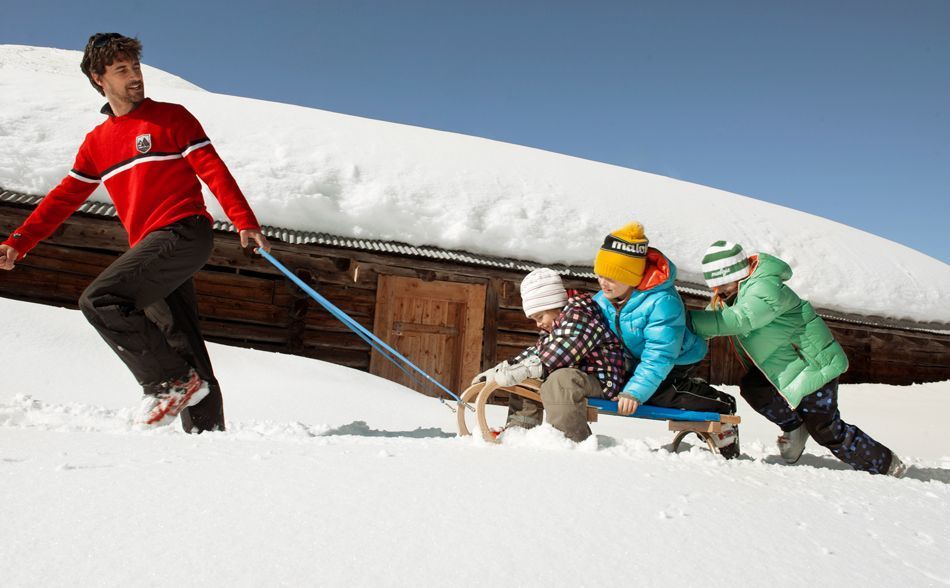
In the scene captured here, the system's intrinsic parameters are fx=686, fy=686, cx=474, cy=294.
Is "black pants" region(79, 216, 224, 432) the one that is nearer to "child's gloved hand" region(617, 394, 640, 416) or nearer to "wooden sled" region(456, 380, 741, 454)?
"wooden sled" region(456, 380, 741, 454)

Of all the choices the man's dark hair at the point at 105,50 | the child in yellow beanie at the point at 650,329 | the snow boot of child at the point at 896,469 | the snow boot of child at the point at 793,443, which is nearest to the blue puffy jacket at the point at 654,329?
the child in yellow beanie at the point at 650,329

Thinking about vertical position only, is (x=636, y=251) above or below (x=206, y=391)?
above

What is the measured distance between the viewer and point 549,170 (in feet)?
44.1

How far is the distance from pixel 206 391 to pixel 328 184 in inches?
276

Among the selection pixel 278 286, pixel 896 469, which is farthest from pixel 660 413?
pixel 278 286

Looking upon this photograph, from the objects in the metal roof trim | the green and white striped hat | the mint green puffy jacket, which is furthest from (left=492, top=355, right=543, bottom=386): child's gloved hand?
the metal roof trim

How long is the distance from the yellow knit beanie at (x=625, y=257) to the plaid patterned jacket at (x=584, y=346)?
0.18m

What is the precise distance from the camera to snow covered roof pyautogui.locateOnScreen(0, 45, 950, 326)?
9.34 m

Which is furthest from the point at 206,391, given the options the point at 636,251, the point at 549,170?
the point at 549,170

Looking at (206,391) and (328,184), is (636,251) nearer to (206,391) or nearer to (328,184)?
(206,391)

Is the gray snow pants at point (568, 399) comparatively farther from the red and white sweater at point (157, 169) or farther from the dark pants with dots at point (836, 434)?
the red and white sweater at point (157, 169)

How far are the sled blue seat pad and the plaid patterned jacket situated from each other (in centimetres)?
6

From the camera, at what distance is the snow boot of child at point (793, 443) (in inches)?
142

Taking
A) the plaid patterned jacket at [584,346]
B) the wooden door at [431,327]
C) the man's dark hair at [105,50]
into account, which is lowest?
the wooden door at [431,327]
